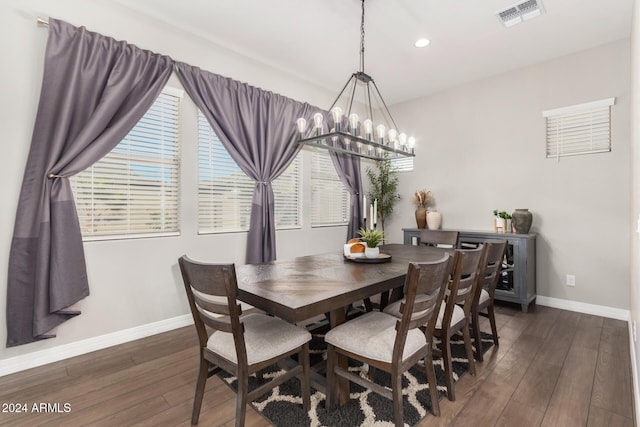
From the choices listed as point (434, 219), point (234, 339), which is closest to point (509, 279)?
point (434, 219)

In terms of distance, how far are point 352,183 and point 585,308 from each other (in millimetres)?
3165

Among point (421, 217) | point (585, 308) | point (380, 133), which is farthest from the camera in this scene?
point (421, 217)

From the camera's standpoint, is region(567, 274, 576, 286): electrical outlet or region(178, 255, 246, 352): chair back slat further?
region(567, 274, 576, 286): electrical outlet

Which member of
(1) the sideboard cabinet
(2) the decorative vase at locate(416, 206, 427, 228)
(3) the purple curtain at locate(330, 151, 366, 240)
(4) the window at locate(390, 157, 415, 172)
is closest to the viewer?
(1) the sideboard cabinet

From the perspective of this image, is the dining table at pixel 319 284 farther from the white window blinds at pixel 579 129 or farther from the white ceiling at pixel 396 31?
the white window blinds at pixel 579 129

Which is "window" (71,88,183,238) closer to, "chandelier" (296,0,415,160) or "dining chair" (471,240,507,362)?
"chandelier" (296,0,415,160)

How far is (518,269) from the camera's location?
345 centimetres

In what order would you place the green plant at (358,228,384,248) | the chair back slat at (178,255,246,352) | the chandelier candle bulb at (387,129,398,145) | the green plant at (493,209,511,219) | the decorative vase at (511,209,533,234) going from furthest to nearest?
1. the green plant at (493,209,511,219)
2. the decorative vase at (511,209,533,234)
3. the chandelier candle bulb at (387,129,398,145)
4. the green plant at (358,228,384,248)
5. the chair back slat at (178,255,246,352)

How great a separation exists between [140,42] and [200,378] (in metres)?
2.82

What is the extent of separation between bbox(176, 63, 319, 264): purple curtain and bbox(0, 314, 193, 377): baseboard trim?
40.0 inches

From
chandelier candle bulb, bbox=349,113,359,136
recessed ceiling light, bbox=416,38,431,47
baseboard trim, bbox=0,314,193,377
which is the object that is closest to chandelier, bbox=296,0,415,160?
chandelier candle bulb, bbox=349,113,359,136

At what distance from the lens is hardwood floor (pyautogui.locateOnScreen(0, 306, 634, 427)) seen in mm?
1700

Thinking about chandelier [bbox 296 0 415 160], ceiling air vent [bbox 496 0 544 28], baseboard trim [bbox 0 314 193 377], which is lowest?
baseboard trim [bbox 0 314 193 377]

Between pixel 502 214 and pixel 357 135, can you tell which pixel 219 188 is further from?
pixel 502 214
